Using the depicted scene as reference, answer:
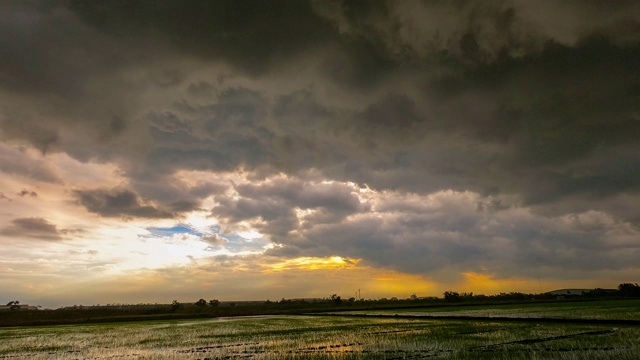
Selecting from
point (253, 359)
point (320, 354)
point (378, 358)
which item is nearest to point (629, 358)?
point (378, 358)

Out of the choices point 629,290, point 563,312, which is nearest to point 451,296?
point 629,290

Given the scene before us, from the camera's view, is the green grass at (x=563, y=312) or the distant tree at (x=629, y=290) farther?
the distant tree at (x=629, y=290)

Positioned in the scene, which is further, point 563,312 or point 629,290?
point 629,290

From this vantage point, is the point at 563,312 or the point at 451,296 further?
the point at 451,296

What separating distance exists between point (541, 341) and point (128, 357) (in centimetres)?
2024

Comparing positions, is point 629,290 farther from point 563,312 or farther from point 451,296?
point 563,312

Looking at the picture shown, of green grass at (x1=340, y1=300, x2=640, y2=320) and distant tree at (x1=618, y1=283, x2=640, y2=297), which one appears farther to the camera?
distant tree at (x1=618, y1=283, x2=640, y2=297)

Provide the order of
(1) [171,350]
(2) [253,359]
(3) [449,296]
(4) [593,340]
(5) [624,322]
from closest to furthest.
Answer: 1. (2) [253,359]
2. (4) [593,340]
3. (1) [171,350]
4. (5) [624,322]
5. (3) [449,296]

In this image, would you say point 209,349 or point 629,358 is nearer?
point 629,358

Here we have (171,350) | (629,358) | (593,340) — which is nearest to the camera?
(629,358)

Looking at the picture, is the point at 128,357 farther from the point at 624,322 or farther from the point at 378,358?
the point at 624,322

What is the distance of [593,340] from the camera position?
59.7ft

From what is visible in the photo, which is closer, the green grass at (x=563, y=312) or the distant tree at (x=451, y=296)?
the green grass at (x=563, y=312)

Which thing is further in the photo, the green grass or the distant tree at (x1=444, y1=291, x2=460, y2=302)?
the distant tree at (x1=444, y1=291, x2=460, y2=302)
